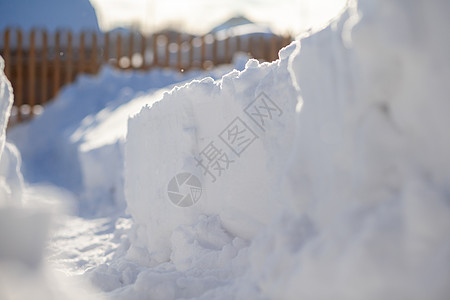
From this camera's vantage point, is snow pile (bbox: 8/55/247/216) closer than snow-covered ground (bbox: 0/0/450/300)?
No

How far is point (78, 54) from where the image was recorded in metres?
10.3

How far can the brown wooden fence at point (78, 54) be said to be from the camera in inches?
397

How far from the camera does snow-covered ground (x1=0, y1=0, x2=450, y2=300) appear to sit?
1.49 m

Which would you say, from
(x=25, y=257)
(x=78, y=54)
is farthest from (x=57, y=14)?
(x=25, y=257)

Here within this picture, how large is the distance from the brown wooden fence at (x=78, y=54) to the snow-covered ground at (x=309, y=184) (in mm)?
7556

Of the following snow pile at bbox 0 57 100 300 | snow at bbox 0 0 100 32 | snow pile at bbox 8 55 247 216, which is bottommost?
snow pile at bbox 0 57 100 300

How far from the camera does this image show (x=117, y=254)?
3.41 meters

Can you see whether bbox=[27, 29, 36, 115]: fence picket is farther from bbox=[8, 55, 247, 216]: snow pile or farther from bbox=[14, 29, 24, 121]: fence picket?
bbox=[8, 55, 247, 216]: snow pile

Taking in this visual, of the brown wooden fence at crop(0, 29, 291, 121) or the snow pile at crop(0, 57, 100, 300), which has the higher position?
the brown wooden fence at crop(0, 29, 291, 121)

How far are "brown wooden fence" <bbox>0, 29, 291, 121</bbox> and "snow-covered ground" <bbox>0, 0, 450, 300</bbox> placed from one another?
7556 millimetres

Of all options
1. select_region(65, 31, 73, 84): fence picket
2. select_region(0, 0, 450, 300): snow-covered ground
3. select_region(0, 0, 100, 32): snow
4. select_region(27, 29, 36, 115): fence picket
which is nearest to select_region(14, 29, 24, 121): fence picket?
select_region(27, 29, 36, 115): fence picket

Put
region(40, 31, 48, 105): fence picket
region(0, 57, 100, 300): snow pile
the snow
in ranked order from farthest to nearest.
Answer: the snow → region(40, 31, 48, 105): fence picket → region(0, 57, 100, 300): snow pile

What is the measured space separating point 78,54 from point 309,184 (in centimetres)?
934

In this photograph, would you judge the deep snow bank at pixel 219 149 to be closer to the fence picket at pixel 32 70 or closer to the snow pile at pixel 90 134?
the snow pile at pixel 90 134
